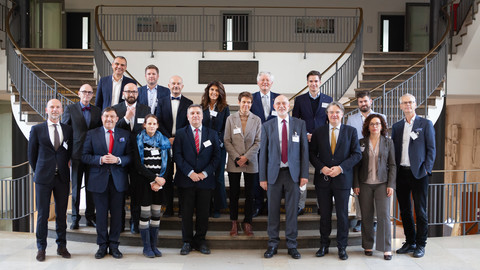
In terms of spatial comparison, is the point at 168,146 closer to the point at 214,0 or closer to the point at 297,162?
the point at 297,162

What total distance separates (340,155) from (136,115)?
2.10 meters

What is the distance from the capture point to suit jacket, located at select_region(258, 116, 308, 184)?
5246 mm

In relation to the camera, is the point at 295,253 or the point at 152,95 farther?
the point at 152,95

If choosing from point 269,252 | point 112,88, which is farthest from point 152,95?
Result: point 269,252

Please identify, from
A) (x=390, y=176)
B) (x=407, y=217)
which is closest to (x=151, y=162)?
(x=390, y=176)

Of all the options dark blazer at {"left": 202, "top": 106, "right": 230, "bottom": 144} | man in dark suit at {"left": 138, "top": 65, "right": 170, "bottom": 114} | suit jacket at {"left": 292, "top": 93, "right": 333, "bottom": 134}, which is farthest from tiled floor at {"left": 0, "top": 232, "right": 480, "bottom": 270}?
man in dark suit at {"left": 138, "top": 65, "right": 170, "bottom": 114}

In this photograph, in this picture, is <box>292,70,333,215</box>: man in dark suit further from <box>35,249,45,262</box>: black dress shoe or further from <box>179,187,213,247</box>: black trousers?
<box>35,249,45,262</box>: black dress shoe

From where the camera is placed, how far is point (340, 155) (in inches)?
207

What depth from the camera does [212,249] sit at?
5.63 metres

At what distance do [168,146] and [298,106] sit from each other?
1554mm

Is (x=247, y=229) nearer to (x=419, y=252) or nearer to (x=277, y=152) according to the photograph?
(x=277, y=152)

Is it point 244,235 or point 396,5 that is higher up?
point 396,5

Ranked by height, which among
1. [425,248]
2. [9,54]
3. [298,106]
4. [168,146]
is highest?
[9,54]

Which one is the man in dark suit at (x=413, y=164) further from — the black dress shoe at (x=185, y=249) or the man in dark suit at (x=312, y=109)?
the black dress shoe at (x=185, y=249)
